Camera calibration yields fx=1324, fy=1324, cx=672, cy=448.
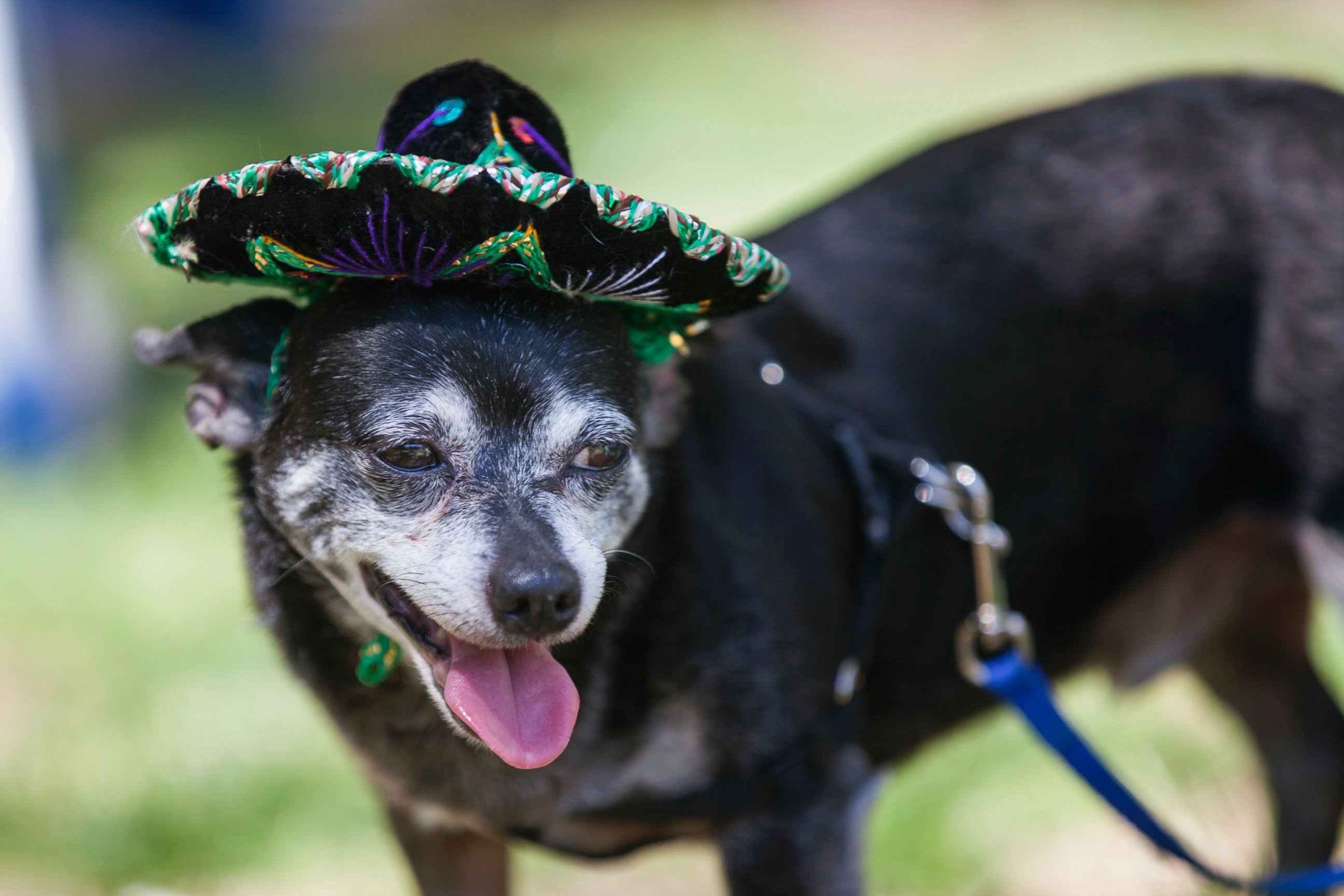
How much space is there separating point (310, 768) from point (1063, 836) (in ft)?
6.63

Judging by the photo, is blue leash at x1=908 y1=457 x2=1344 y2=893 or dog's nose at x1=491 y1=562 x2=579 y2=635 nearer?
dog's nose at x1=491 y1=562 x2=579 y2=635

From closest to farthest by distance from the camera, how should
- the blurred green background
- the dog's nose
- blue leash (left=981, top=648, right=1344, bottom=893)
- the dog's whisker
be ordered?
the dog's nose, the dog's whisker, blue leash (left=981, top=648, right=1344, bottom=893), the blurred green background

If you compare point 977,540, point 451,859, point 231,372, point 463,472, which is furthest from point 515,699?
point 977,540

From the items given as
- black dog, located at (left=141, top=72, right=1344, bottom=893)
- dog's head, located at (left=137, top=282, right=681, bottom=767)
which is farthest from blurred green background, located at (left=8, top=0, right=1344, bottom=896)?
dog's head, located at (left=137, top=282, right=681, bottom=767)

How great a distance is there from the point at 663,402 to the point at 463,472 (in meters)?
0.44

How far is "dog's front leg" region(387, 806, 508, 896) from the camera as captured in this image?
95.4 inches

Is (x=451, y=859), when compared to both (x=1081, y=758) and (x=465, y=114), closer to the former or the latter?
(x=1081, y=758)

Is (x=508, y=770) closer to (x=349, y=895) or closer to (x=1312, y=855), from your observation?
(x=349, y=895)

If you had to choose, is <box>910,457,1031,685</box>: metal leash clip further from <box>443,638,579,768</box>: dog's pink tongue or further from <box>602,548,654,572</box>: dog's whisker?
<box>443,638,579,768</box>: dog's pink tongue

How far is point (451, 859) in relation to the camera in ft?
8.11

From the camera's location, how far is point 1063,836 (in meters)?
3.37

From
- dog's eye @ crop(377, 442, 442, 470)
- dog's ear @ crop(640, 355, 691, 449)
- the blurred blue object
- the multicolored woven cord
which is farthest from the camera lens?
the blurred blue object

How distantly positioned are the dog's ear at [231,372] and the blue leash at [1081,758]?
4.43 ft

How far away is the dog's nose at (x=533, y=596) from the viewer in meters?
1.70
